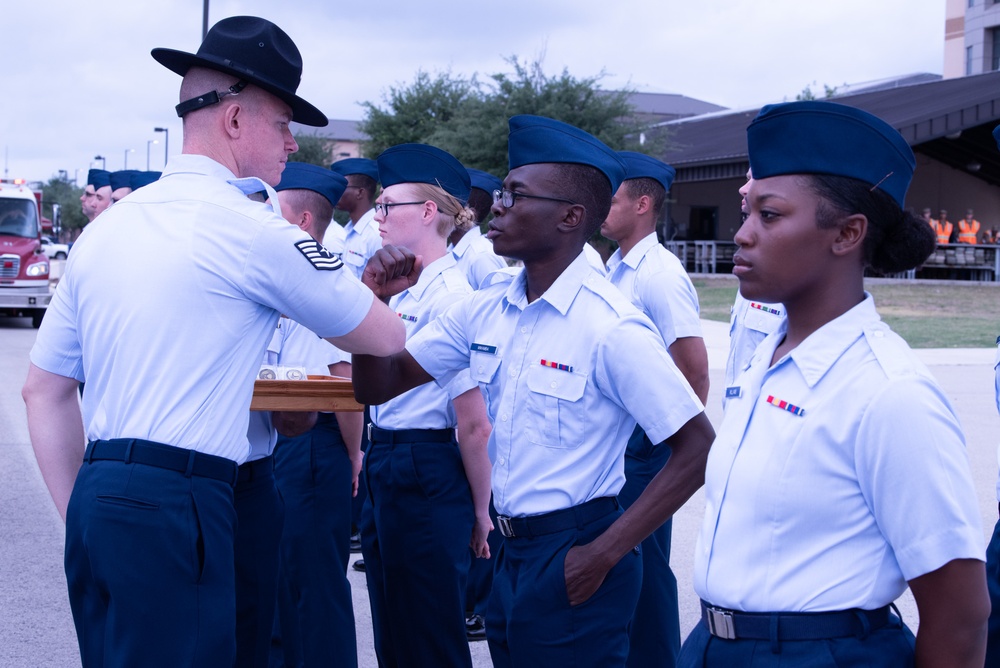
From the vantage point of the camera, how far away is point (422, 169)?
4613mm

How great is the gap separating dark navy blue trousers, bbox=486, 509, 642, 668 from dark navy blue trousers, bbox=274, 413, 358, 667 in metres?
1.58

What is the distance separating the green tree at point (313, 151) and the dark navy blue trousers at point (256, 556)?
1360 inches

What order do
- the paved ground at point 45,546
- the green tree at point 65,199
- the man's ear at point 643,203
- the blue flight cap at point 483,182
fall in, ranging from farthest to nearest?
the green tree at point 65,199, the blue flight cap at point 483,182, the man's ear at point 643,203, the paved ground at point 45,546

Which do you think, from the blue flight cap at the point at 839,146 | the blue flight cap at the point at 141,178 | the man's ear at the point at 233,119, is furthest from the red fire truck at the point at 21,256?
the blue flight cap at the point at 839,146

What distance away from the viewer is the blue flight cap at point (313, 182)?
5.18 metres

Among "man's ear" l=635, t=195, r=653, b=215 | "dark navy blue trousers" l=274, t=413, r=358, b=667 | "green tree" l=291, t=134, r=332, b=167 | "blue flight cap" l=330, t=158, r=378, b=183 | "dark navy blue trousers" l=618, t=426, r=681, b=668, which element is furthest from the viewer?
"green tree" l=291, t=134, r=332, b=167

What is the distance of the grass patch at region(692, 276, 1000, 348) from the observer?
18.5 meters

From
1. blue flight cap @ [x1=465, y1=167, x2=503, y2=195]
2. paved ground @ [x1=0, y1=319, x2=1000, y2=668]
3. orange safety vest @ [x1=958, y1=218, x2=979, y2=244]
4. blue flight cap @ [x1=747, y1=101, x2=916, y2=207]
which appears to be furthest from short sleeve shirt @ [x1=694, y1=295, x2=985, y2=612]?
orange safety vest @ [x1=958, y1=218, x2=979, y2=244]

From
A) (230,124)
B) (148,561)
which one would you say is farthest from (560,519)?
(230,124)

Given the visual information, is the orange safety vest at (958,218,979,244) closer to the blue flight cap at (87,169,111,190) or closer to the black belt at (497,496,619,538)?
the blue flight cap at (87,169,111,190)

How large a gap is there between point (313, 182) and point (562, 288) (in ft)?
8.01

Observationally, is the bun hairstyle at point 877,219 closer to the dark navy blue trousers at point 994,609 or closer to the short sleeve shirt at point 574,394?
the short sleeve shirt at point 574,394

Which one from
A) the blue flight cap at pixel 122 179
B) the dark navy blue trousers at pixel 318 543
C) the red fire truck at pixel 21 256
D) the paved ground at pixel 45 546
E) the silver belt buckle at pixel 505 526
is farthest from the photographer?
the red fire truck at pixel 21 256

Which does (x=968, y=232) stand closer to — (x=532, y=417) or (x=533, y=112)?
(x=533, y=112)
